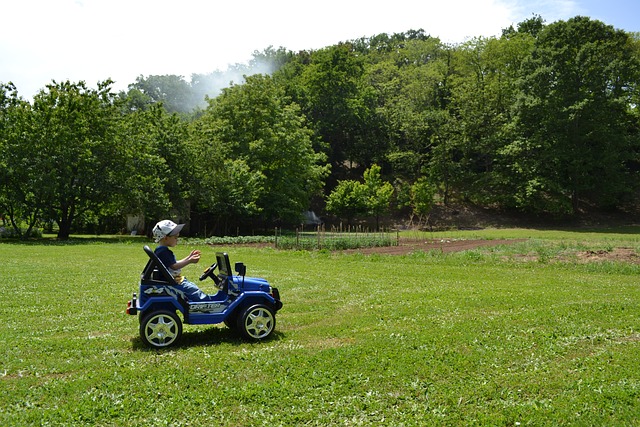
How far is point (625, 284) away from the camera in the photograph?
14.1m

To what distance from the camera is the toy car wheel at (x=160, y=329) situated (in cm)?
711

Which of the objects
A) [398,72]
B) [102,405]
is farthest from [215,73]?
[102,405]

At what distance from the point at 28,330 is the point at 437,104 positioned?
6251cm

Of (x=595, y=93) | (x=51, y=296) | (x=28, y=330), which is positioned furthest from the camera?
(x=595, y=93)

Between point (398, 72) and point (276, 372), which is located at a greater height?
point (398, 72)

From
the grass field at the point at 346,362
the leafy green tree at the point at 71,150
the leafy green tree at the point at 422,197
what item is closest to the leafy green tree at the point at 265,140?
the leafy green tree at the point at 71,150

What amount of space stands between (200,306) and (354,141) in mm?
58000

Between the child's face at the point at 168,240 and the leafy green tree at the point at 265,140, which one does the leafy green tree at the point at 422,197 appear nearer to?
the leafy green tree at the point at 265,140

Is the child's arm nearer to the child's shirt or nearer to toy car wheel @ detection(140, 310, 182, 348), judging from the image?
the child's shirt

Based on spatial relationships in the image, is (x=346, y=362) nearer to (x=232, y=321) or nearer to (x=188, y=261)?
(x=232, y=321)

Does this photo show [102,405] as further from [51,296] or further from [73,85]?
[73,85]

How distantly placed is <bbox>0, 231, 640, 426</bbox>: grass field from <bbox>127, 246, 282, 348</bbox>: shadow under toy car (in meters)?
0.29

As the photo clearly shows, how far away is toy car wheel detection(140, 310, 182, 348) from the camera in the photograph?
7.11 metres

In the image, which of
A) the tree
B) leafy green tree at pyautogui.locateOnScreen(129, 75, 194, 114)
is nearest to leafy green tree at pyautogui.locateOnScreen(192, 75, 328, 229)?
the tree
